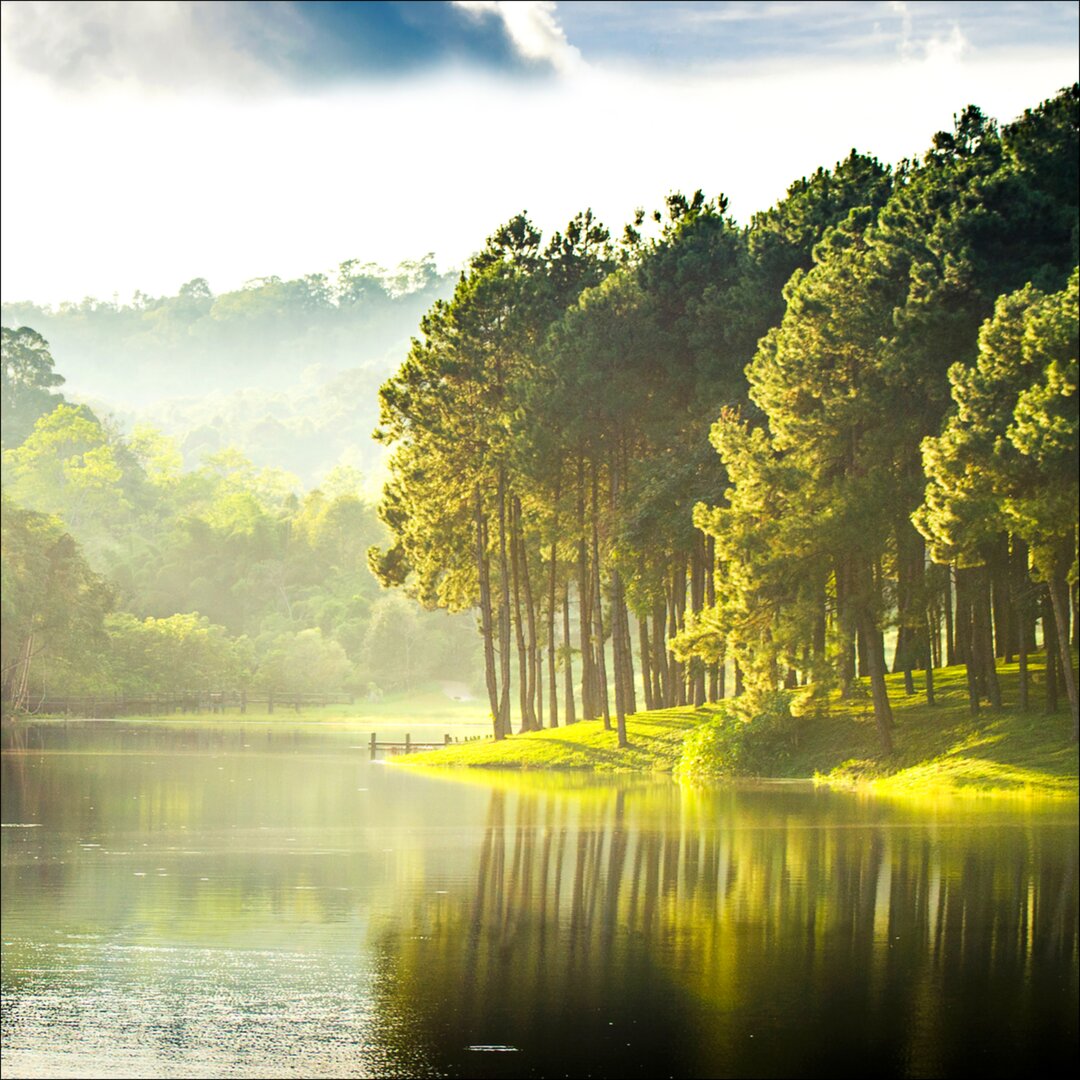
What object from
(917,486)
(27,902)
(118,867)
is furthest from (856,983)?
(917,486)

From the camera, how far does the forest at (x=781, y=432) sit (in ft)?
126

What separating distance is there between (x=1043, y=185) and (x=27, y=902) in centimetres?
3057

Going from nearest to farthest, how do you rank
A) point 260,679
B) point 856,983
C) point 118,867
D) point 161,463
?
point 856,983 < point 118,867 < point 260,679 < point 161,463

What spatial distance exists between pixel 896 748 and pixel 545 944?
86.5 feet

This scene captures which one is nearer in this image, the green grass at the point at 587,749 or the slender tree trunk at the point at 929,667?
the slender tree trunk at the point at 929,667

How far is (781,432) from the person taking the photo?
45219 mm

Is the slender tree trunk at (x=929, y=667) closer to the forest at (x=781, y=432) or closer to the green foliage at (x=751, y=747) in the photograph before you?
the forest at (x=781, y=432)

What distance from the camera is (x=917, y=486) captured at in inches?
1715

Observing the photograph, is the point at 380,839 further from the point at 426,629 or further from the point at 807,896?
the point at 426,629

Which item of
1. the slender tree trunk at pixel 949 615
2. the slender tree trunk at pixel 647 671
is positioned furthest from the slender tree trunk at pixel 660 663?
the slender tree trunk at pixel 949 615

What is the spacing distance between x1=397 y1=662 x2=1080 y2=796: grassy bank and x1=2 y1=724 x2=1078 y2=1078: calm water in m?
4.75

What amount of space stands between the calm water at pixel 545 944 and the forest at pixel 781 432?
8.68 metres

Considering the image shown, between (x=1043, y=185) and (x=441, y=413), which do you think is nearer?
(x=1043, y=185)

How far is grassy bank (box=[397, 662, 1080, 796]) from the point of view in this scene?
3875cm
